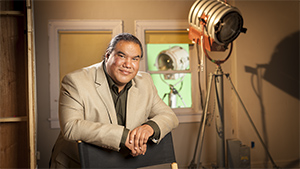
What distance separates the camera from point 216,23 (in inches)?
102

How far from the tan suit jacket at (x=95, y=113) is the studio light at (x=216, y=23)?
1.05 metres

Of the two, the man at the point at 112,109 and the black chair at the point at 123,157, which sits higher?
the man at the point at 112,109

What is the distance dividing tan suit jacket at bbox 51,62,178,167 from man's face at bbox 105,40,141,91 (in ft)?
0.31

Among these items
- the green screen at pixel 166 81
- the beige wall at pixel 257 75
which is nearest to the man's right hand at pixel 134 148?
the beige wall at pixel 257 75

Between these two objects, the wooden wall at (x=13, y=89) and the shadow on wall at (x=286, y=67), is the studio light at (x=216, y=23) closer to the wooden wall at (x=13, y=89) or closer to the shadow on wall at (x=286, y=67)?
the shadow on wall at (x=286, y=67)

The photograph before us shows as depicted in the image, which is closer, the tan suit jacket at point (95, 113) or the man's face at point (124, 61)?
the tan suit jacket at point (95, 113)

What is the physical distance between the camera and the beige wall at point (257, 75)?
3400mm

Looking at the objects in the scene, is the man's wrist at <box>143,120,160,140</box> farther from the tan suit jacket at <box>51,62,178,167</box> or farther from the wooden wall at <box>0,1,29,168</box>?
the wooden wall at <box>0,1,29,168</box>

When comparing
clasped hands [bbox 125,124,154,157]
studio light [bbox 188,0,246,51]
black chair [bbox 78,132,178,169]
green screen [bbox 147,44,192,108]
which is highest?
studio light [bbox 188,0,246,51]

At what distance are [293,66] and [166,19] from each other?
170 centimetres

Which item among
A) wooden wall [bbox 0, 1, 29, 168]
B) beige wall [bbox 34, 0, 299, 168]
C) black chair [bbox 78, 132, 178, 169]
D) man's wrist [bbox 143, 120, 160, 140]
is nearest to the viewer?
black chair [bbox 78, 132, 178, 169]

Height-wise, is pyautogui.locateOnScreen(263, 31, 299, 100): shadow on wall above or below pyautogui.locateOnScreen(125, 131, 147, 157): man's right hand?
above

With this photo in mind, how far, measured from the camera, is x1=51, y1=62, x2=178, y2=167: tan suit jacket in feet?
5.28

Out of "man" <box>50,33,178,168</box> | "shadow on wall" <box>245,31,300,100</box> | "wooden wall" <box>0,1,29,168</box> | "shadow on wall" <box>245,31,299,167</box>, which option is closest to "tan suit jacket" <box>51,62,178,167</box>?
"man" <box>50,33,178,168</box>
